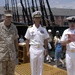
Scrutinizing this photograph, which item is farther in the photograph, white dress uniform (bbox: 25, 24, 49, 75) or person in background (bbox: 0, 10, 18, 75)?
white dress uniform (bbox: 25, 24, 49, 75)

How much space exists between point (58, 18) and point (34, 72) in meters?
62.8

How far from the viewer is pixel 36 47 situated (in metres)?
5.43

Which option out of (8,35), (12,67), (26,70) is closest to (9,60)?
(12,67)

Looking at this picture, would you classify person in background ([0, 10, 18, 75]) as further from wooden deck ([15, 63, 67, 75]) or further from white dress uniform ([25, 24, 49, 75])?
wooden deck ([15, 63, 67, 75])

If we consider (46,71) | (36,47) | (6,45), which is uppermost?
(6,45)

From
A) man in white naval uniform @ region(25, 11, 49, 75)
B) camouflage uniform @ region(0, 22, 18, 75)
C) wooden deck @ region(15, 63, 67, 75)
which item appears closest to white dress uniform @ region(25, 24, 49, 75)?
man in white naval uniform @ region(25, 11, 49, 75)

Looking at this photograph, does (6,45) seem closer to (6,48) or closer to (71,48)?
(6,48)

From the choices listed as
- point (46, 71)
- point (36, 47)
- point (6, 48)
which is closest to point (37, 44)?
point (36, 47)

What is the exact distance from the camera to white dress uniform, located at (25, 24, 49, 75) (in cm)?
543

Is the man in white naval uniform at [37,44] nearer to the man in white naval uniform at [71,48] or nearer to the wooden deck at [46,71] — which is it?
the man in white naval uniform at [71,48]

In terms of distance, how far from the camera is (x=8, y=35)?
16.8 feet

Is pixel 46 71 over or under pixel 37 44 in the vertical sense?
under

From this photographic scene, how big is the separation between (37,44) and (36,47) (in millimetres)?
69

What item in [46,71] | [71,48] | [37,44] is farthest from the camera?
[46,71]
